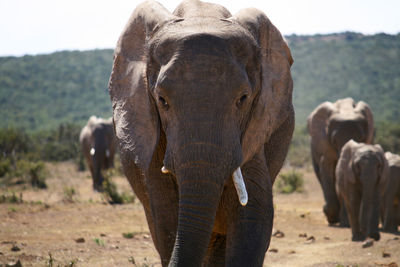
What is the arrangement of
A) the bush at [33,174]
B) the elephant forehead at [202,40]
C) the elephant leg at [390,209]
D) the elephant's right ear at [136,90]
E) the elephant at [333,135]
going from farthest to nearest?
the bush at [33,174] → the elephant at [333,135] → the elephant leg at [390,209] → the elephant's right ear at [136,90] → the elephant forehead at [202,40]

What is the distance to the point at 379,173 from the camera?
34.2 feet

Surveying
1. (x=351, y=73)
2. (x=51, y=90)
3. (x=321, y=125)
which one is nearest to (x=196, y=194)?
(x=321, y=125)

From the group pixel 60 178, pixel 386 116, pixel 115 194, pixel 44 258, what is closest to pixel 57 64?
pixel 386 116

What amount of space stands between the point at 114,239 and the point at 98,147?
1080 cm

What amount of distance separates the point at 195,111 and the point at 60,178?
701 inches

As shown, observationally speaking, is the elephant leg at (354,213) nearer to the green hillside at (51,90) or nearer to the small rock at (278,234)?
the small rock at (278,234)

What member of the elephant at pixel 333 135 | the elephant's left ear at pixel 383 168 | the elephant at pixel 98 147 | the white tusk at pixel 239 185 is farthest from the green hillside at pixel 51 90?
the white tusk at pixel 239 185

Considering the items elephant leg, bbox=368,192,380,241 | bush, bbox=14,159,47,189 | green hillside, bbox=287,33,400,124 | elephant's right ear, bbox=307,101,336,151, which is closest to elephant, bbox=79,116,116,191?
bush, bbox=14,159,47,189

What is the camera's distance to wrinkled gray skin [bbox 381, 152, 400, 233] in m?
11.4

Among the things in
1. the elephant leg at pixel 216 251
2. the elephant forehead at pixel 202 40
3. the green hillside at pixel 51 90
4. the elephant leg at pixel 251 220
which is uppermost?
the elephant forehead at pixel 202 40

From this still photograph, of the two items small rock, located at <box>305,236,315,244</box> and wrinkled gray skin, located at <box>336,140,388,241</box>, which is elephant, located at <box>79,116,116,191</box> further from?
small rock, located at <box>305,236,315,244</box>

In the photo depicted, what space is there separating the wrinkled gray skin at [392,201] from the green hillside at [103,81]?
47275 millimetres

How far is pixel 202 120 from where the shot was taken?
3.66 metres

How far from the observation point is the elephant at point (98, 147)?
18.8 meters
